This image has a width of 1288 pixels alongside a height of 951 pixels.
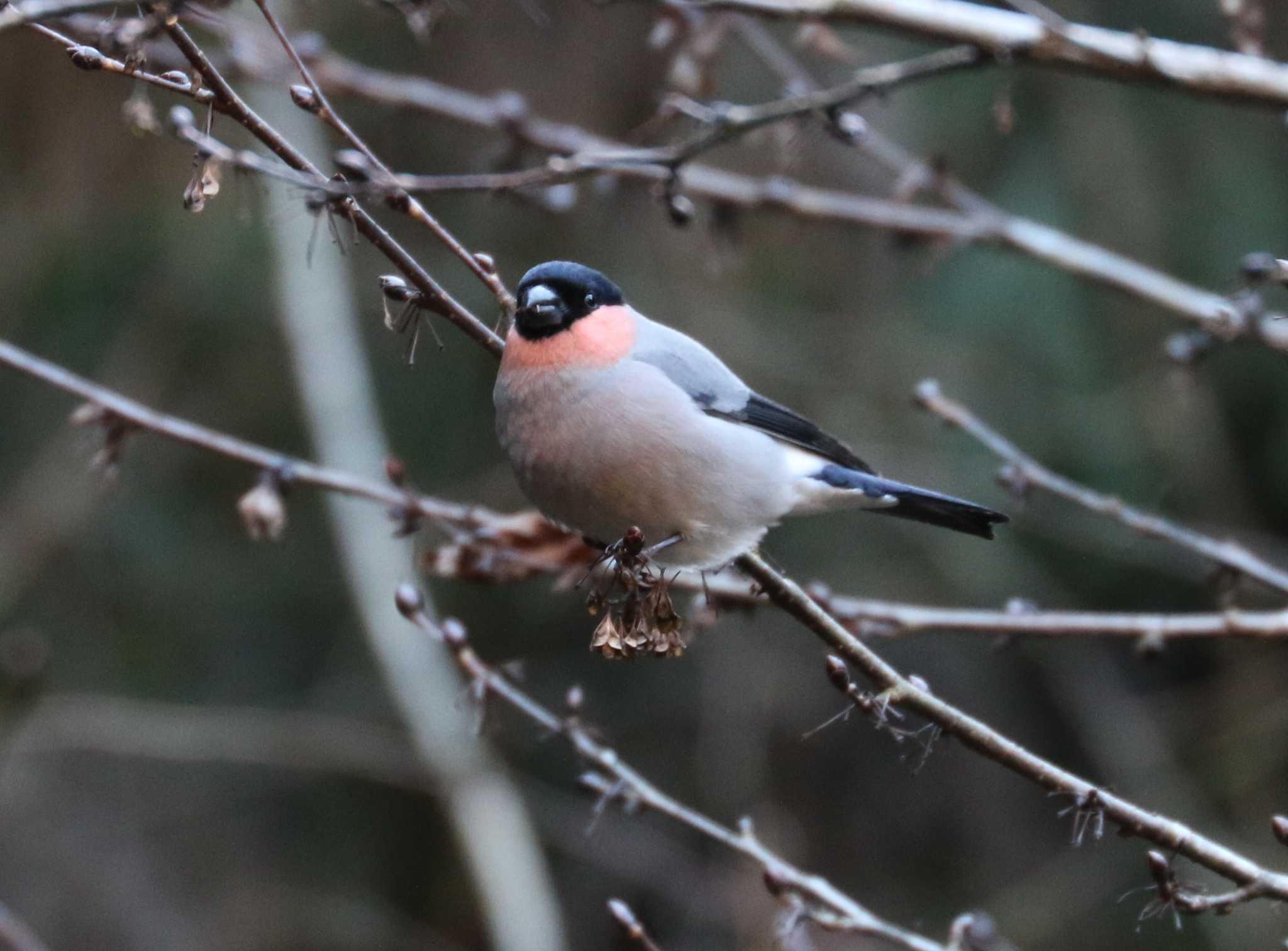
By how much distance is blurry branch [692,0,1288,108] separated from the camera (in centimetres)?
257

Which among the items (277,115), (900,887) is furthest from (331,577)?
(900,887)

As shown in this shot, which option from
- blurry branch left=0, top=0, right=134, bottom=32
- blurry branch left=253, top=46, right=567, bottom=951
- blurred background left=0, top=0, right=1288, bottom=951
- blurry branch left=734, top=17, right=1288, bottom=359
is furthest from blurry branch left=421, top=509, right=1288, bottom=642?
blurred background left=0, top=0, right=1288, bottom=951

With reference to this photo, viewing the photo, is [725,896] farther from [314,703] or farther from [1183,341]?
[1183,341]

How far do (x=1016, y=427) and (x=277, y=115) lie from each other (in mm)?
2869

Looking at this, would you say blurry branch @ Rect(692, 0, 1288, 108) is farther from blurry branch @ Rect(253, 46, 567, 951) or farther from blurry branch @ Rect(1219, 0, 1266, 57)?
blurry branch @ Rect(253, 46, 567, 951)

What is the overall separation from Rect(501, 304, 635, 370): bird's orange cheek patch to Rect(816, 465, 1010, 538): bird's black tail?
60 cm

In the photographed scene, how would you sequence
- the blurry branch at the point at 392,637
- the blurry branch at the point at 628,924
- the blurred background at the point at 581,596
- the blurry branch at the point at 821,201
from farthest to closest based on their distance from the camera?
the blurred background at the point at 581,596, the blurry branch at the point at 392,637, the blurry branch at the point at 821,201, the blurry branch at the point at 628,924

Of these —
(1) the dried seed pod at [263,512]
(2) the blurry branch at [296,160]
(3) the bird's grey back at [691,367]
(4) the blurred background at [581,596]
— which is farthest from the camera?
(4) the blurred background at [581,596]

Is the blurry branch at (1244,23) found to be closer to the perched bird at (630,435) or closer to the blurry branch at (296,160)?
the perched bird at (630,435)

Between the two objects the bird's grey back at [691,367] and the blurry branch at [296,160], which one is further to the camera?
the bird's grey back at [691,367]

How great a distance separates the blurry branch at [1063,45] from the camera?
2.57m

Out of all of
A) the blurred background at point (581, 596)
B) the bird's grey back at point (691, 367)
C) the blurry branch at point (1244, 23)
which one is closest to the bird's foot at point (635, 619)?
the bird's grey back at point (691, 367)

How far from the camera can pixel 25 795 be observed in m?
5.49

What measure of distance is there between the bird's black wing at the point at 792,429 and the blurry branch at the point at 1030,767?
3.49 ft
